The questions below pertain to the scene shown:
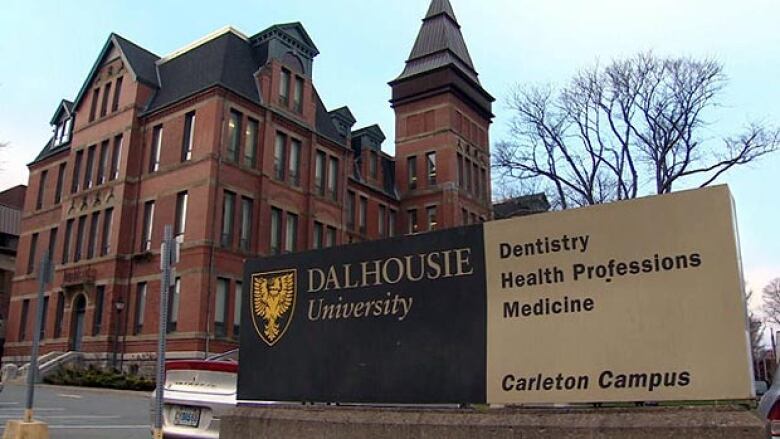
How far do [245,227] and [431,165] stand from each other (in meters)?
19.8

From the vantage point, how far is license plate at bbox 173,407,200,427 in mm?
6492

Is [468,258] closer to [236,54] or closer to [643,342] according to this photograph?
[643,342]

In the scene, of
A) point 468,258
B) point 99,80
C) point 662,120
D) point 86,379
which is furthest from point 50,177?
point 468,258

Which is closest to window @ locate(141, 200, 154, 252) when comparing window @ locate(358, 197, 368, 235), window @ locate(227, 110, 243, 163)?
window @ locate(227, 110, 243, 163)

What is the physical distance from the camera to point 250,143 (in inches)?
1275

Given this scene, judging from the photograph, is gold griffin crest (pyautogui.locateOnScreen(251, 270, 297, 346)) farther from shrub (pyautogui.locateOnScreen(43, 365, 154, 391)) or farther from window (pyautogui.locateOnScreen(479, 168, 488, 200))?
window (pyautogui.locateOnScreen(479, 168, 488, 200))

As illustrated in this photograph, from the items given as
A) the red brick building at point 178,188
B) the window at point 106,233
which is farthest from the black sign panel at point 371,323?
the window at point 106,233

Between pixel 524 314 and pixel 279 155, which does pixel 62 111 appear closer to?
pixel 279 155

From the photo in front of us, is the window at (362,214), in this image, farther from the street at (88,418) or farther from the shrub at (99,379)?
the street at (88,418)

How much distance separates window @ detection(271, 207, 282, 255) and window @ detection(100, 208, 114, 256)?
7907 millimetres

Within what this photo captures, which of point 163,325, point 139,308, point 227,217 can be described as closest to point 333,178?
point 227,217

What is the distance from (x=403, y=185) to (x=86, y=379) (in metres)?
27.3

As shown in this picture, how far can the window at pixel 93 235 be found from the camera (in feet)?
108

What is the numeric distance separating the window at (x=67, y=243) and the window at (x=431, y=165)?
78.6ft
